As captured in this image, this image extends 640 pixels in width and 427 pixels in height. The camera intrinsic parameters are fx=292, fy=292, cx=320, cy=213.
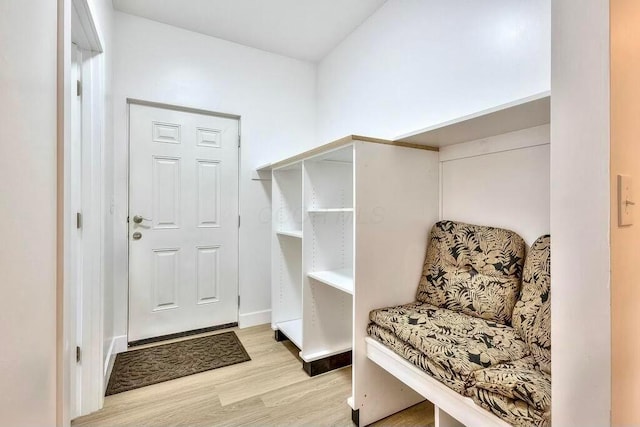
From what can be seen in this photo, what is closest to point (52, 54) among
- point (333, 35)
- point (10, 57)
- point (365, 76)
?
A: point (10, 57)

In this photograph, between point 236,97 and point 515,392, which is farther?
point 236,97

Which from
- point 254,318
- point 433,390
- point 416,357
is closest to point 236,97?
point 254,318

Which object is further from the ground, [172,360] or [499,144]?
[499,144]

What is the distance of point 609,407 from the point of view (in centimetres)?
63

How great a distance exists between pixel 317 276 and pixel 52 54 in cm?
156

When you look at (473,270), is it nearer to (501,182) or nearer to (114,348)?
(501,182)

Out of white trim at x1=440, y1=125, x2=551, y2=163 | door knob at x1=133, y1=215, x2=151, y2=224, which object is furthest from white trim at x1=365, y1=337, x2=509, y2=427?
door knob at x1=133, y1=215, x2=151, y2=224

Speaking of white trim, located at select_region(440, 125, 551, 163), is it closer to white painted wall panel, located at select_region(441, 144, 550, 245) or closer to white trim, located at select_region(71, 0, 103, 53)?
white painted wall panel, located at select_region(441, 144, 550, 245)

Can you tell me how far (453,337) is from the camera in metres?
1.21

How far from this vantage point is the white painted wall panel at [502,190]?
1.38 meters

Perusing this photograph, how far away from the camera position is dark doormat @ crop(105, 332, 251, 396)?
6.06ft

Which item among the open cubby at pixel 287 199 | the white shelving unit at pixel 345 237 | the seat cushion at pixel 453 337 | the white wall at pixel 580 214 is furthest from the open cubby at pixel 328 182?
the white wall at pixel 580 214

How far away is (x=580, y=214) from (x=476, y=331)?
78cm

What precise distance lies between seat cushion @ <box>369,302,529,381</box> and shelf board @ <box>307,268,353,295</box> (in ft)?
0.69
